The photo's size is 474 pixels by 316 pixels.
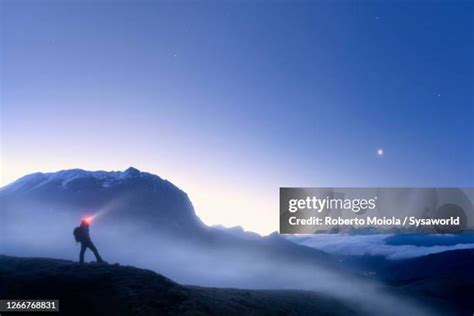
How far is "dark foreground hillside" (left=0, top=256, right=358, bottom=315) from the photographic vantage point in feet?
57.7

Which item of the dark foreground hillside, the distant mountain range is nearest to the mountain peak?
the distant mountain range

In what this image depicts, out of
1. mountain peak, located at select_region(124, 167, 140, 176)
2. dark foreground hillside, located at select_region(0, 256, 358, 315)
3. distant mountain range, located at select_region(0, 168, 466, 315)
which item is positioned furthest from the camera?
mountain peak, located at select_region(124, 167, 140, 176)

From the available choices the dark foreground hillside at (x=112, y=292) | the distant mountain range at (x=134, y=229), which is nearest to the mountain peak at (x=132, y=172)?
the distant mountain range at (x=134, y=229)

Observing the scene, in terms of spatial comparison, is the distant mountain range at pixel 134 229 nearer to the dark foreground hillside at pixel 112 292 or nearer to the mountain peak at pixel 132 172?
the mountain peak at pixel 132 172

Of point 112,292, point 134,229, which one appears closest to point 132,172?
point 134,229

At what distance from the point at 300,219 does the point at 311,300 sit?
6.68 meters

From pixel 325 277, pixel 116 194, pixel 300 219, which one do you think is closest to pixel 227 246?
pixel 116 194

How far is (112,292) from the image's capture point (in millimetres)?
18172

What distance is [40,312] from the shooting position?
1736cm

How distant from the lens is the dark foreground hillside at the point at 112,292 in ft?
57.7

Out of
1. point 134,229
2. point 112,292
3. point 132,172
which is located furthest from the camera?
point 132,172

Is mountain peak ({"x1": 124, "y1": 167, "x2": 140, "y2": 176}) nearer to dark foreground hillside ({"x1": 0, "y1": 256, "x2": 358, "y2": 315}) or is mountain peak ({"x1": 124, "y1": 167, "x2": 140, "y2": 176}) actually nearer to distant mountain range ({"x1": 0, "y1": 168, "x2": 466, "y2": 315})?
distant mountain range ({"x1": 0, "y1": 168, "x2": 466, "y2": 315})

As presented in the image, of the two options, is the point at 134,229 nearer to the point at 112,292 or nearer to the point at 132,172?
the point at 132,172

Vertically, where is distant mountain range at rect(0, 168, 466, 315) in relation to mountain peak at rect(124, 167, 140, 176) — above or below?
below
